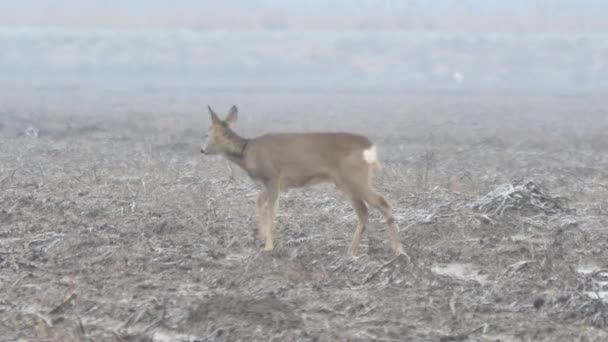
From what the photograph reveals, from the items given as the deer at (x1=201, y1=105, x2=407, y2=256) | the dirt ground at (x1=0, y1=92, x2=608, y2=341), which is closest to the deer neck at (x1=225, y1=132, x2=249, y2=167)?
the deer at (x1=201, y1=105, x2=407, y2=256)

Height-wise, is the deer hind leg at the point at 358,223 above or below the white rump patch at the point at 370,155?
below

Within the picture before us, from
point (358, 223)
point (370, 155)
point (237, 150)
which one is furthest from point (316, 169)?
point (237, 150)

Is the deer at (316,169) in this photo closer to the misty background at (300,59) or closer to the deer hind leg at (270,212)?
the deer hind leg at (270,212)

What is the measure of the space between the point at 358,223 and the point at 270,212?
825 millimetres

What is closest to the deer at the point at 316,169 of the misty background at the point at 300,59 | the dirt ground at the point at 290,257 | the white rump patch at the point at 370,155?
the white rump patch at the point at 370,155

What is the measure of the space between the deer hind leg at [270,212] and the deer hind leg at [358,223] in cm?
74

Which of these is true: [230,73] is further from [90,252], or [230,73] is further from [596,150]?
[90,252]

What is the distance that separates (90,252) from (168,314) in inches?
90.2

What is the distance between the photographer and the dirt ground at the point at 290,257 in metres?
8.25

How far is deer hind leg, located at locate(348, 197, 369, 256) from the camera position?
417 inches

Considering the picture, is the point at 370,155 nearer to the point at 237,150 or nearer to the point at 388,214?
the point at 388,214

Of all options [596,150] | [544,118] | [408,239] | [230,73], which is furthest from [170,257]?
[230,73]

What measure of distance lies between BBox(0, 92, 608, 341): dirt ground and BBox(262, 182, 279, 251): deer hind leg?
14 cm

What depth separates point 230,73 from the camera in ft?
173
